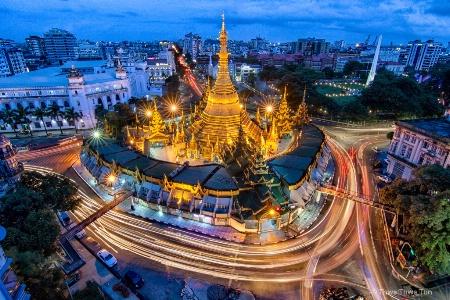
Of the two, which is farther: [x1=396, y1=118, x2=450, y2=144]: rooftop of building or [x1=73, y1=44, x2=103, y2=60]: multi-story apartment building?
[x1=73, y1=44, x2=103, y2=60]: multi-story apartment building

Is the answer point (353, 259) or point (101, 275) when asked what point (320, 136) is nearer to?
point (353, 259)

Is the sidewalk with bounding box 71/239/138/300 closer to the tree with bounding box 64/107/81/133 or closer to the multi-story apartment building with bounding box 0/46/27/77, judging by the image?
the tree with bounding box 64/107/81/133

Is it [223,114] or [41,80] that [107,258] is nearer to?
[223,114]

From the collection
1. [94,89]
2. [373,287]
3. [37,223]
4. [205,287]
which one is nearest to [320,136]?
[373,287]

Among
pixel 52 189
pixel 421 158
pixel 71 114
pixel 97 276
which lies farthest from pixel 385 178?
pixel 71 114

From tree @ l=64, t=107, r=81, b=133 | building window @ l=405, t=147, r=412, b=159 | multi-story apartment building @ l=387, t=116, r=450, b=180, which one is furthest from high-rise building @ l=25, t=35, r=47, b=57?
building window @ l=405, t=147, r=412, b=159

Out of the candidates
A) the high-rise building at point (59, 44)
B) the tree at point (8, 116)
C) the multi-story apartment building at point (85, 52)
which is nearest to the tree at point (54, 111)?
the tree at point (8, 116)
